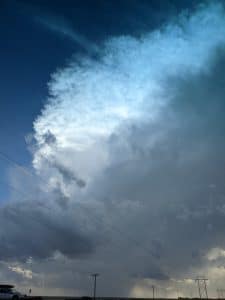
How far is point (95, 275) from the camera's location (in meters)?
172

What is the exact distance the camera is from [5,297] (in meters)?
68.2

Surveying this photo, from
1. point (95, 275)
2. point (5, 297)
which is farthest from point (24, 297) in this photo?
point (95, 275)

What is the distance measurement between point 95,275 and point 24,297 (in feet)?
339

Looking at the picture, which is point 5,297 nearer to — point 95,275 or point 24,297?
point 24,297

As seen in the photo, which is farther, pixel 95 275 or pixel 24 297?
pixel 95 275

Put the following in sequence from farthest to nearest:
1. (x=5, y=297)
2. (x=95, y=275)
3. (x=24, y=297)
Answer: (x=95, y=275) → (x=24, y=297) → (x=5, y=297)

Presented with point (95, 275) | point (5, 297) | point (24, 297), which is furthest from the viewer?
point (95, 275)

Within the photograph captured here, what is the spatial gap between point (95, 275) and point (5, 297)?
112 m

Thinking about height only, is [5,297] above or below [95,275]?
below

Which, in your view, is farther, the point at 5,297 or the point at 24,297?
the point at 24,297

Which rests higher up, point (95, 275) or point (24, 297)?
point (95, 275)

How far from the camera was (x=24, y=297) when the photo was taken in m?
75.8
